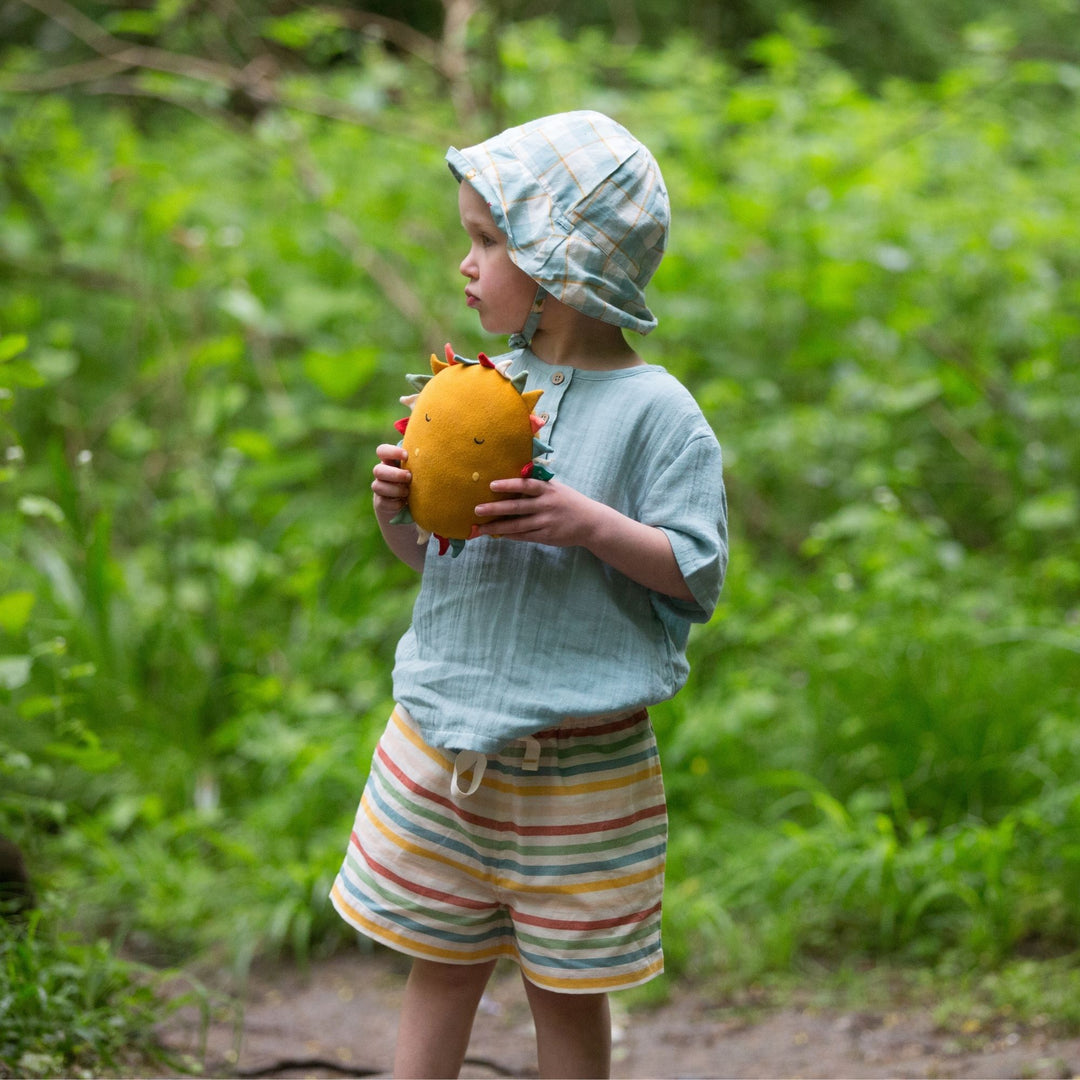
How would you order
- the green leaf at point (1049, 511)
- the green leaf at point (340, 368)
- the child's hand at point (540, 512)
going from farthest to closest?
the green leaf at point (340, 368) → the green leaf at point (1049, 511) → the child's hand at point (540, 512)

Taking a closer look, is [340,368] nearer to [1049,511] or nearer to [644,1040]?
[1049,511]

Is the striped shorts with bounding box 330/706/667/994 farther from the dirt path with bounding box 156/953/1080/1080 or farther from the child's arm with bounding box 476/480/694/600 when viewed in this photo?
the dirt path with bounding box 156/953/1080/1080

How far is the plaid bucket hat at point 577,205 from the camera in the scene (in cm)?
143

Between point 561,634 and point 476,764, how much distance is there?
193mm

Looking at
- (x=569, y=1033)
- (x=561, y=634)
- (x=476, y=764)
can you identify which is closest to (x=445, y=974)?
(x=569, y=1033)

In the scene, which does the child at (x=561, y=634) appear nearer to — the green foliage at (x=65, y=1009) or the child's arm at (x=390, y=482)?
the child's arm at (x=390, y=482)

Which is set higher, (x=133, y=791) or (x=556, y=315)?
(x=556, y=315)

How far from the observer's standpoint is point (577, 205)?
1441 millimetres

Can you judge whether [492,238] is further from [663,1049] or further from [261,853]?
[261,853]

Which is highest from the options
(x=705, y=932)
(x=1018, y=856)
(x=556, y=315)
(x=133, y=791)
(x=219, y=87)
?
(x=556, y=315)

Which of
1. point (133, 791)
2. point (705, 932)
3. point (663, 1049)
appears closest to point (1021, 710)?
point (705, 932)

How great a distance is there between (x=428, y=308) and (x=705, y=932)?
7.72 ft

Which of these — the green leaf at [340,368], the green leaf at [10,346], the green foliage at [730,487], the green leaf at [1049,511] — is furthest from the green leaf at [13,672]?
the green leaf at [1049,511]

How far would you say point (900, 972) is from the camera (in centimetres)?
252
